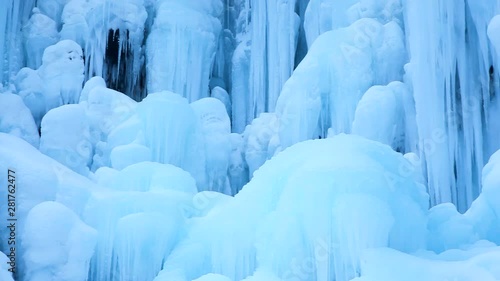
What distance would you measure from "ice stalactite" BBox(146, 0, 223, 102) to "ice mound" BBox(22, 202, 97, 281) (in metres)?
6.52

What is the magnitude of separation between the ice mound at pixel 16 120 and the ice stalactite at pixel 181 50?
11.2 feet

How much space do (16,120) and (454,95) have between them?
7365mm

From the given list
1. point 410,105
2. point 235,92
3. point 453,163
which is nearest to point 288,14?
point 235,92

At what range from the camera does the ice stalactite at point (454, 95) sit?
927cm

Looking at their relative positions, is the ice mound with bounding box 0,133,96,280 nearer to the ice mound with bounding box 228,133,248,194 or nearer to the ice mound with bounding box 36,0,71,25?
the ice mound with bounding box 228,133,248,194

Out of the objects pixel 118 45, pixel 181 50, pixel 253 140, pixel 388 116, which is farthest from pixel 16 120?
pixel 388 116

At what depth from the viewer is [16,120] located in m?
10.9

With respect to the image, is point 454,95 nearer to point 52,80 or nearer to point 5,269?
point 5,269

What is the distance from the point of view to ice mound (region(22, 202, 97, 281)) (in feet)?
24.6

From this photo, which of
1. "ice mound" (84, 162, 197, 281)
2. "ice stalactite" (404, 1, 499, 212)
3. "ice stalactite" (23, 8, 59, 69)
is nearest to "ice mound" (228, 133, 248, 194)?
"ice mound" (84, 162, 197, 281)

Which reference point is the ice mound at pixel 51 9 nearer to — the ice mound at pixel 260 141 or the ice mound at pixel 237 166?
the ice mound at pixel 237 166

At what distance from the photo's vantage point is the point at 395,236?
672 centimetres

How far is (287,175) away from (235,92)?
788 centimetres

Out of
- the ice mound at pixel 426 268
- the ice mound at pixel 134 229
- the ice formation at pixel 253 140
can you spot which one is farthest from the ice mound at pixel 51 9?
the ice mound at pixel 426 268
